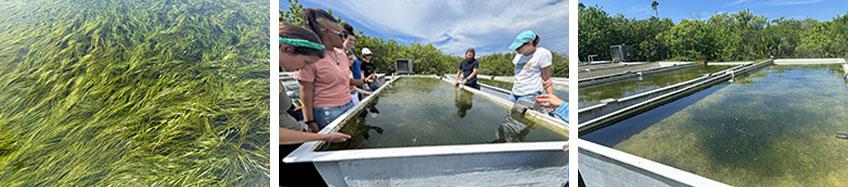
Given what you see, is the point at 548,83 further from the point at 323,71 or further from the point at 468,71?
the point at 323,71

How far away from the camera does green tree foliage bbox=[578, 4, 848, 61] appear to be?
1971mm

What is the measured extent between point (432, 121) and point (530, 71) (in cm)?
82

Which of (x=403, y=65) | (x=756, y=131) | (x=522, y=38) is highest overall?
(x=522, y=38)

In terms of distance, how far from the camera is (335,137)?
186 cm

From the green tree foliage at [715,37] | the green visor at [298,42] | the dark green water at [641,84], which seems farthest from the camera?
the dark green water at [641,84]

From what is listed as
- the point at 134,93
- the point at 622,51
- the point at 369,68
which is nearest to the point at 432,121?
the point at 369,68

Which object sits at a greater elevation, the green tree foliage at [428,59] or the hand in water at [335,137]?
the green tree foliage at [428,59]

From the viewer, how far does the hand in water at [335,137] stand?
184 centimetres

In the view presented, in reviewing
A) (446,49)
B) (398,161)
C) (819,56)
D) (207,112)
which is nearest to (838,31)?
(819,56)

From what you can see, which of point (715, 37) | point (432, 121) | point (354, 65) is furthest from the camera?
point (715, 37)

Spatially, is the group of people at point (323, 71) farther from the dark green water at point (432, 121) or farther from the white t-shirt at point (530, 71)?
the dark green water at point (432, 121)

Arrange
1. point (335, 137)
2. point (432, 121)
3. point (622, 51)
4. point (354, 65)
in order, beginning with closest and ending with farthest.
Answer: point (335, 137) → point (354, 65) → point (432, 121) → point (622, 51)

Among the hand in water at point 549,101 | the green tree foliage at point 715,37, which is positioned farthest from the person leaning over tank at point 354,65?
the green tree foliage at point 715,37

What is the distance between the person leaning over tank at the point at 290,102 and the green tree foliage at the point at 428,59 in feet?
1.08
